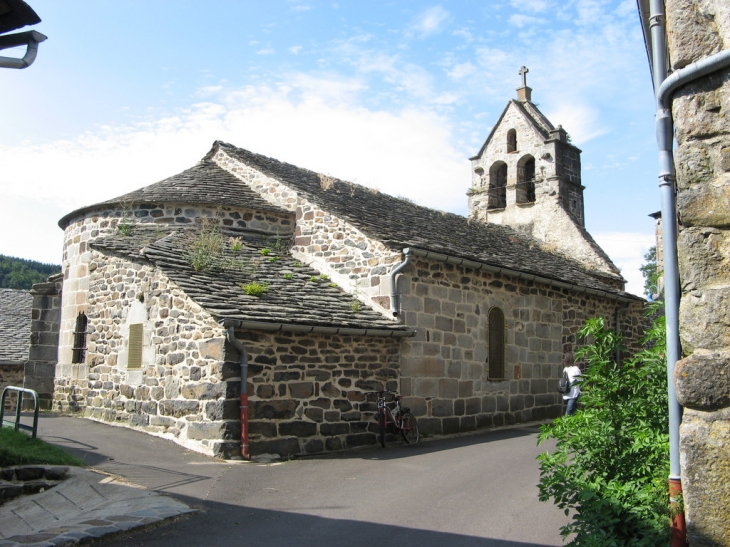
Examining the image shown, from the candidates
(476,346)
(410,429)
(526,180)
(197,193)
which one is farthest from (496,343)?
(526,180)

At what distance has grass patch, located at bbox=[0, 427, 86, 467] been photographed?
7469 millimetres

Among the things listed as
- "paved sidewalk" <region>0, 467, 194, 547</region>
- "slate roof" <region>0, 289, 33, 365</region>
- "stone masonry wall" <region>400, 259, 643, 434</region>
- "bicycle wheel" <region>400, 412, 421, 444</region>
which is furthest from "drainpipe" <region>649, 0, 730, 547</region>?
"slate roof" <region>0, 289, 33, 365</region>

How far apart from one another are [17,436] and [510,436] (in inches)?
321

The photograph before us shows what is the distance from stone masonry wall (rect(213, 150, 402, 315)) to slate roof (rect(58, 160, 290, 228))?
1.23 feet

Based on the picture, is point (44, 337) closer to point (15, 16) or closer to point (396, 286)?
point (396, 286)

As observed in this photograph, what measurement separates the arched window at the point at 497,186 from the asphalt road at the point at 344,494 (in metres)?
13.6

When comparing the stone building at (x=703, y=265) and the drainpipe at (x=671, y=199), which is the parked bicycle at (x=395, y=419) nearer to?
A: the drainpipe at (x=671, y=199)

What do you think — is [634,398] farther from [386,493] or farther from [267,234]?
[267,234]

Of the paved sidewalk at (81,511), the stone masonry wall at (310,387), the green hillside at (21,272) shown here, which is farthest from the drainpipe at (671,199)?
the green hillside at (21,272)

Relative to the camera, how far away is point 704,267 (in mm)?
3281

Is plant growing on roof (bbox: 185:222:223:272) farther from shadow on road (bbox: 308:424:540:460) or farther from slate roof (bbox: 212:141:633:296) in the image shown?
shadow on road (bbox: 308:424:540:460)

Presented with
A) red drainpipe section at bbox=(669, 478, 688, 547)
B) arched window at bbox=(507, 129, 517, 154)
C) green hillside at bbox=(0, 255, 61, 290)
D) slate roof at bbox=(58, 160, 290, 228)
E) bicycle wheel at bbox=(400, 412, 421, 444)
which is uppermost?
arched window at bbox=(507, 129, 517, 154)

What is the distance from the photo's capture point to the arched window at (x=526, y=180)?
2245cm

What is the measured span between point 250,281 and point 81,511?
212 inches
